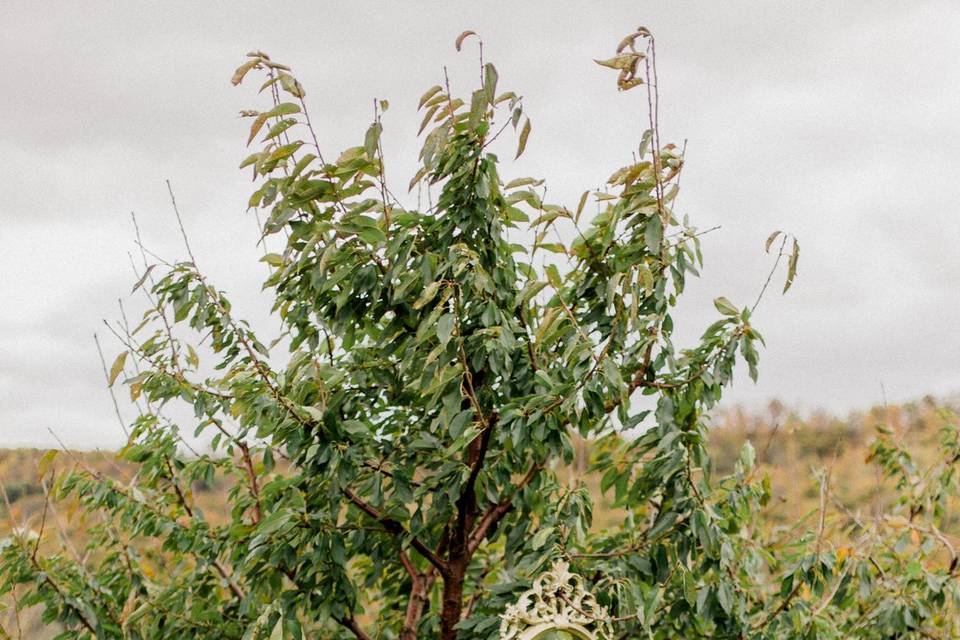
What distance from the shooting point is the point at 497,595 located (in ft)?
8.58

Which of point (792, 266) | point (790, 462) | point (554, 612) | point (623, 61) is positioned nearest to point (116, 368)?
point (554, 612)

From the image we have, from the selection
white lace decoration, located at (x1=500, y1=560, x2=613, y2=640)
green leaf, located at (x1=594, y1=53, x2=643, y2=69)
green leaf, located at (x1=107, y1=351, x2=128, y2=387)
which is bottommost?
white lace decoration, located at (x1=500, y1=560, x2=613, y2=640)

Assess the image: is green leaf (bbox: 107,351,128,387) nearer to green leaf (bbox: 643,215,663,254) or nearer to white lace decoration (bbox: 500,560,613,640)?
white lace decoration (bbox: 500,560,613,640)

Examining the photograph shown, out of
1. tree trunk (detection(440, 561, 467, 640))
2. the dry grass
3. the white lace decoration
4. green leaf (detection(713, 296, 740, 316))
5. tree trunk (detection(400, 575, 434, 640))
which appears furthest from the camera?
the dry grass

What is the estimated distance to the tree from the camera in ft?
8.00

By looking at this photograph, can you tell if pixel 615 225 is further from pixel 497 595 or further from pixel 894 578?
pixel 894 578

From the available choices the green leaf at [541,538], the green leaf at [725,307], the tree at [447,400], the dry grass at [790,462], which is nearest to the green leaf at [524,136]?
the tree at [447,400]

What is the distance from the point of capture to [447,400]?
7.98ft

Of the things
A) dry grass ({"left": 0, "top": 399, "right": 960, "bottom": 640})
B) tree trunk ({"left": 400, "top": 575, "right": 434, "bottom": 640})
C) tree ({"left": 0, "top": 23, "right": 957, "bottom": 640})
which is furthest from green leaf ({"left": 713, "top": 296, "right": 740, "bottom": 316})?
dry grass ({"left": 0, "top": 399, "right": 960, "bottom": 640})

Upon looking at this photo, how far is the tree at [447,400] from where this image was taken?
2.44m

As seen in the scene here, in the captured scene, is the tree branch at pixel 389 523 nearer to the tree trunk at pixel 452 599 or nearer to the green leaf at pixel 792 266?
the tree trunk at pixel 452 599

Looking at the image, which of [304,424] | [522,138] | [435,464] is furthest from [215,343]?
[522,138]

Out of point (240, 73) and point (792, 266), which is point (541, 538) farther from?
point (240, 73)

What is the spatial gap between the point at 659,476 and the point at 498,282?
72 centimetres
